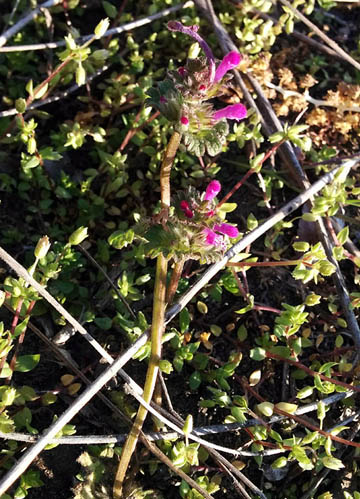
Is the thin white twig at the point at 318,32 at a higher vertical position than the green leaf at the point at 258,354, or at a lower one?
higher

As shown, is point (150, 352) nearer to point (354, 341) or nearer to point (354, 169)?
point (354, 341)

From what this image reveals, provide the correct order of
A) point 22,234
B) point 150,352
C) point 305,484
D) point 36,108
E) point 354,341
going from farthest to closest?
point 36,108 → point 22,234 → point 354,341 → point 305,484 → point 150,352

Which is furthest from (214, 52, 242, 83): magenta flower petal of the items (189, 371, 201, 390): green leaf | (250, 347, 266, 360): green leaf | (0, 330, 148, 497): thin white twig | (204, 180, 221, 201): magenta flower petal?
(189, 371, 201, 390): green leaf

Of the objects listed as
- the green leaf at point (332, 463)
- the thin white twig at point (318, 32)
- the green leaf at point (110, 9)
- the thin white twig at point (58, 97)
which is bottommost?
the green leaf at point (332, 463)

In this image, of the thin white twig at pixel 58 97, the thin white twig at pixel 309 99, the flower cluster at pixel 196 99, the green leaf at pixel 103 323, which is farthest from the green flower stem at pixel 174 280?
the thin white twig at pixel 309 99

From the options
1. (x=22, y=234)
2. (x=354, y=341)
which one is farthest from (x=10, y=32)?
(x=354, y=341)

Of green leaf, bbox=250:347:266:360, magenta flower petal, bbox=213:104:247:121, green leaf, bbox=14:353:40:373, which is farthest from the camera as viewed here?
green leaf, bbox=250:347:266:360

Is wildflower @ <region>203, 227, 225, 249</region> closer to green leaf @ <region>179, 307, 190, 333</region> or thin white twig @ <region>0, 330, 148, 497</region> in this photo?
thin white twig @ <region>0, 330, 148, 497</region>

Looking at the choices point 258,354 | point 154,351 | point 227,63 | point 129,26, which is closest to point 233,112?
point 227,63

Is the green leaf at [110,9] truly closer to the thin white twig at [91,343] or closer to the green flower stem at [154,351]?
the thin white twig at [91,343]
